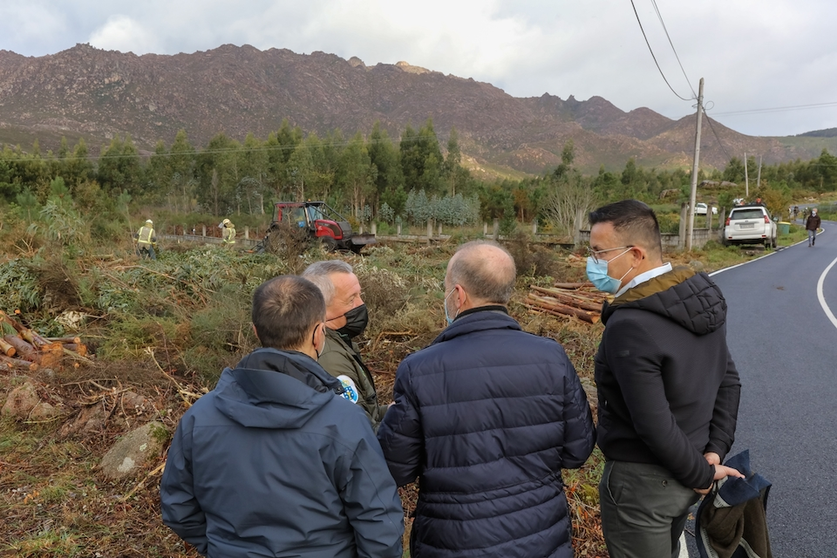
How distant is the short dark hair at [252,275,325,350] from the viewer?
1778 millimetres

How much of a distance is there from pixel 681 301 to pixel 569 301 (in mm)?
7081

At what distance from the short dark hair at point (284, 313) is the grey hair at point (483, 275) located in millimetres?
542

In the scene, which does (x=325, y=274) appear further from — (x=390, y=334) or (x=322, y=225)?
(x=322, y=225)

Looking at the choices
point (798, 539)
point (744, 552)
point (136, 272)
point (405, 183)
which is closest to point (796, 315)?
point (798, 539)

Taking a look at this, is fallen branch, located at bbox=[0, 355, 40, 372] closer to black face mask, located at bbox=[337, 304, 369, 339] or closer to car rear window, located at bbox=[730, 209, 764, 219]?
black face mask, located at bbox=[337, 304, 369, 339]

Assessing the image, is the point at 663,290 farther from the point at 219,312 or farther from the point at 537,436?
the point at 219,312

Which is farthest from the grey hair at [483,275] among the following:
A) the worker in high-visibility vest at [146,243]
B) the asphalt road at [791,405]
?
the worker in high-visibility vest at [146,243]

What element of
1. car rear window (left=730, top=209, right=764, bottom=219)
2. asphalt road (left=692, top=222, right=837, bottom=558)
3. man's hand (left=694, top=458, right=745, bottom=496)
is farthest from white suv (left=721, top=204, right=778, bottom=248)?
man's hand (left=694, top=458, right=745, bottom=496)

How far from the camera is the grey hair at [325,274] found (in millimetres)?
2734

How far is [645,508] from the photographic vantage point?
1.98 m

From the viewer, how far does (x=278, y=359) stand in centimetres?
167

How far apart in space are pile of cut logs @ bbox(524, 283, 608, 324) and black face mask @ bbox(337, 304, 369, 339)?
5612 mm

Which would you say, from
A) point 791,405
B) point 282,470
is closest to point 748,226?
point 791,405

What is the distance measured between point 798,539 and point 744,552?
1363 mm
